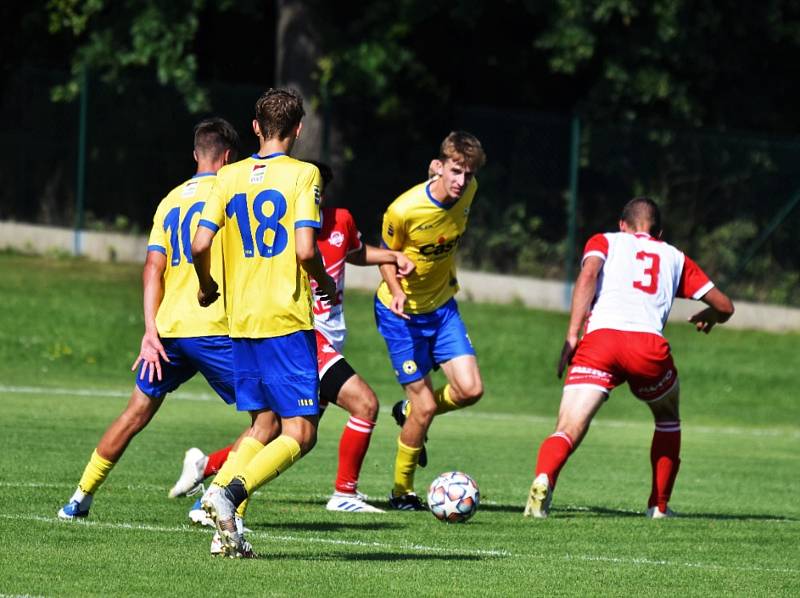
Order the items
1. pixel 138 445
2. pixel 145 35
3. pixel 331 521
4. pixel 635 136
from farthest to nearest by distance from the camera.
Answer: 1. pixel 145 35
2. pixel 635 136
3. pixel 138 445
4. pixel 331 521

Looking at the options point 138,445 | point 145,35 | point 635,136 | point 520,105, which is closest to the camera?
point 138,445

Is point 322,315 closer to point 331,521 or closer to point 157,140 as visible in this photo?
point 331,521

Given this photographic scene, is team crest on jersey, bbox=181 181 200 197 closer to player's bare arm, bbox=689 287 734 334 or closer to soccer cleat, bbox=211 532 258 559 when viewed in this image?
soccer cleat, bbox=211 532 258 559

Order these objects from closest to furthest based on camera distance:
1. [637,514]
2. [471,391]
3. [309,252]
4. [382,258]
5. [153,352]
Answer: [309,252], [153,352], [382,258], [637,514], [471,391]

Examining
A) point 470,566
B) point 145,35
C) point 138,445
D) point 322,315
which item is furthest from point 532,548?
point 145,35

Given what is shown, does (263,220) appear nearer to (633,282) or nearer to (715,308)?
(633,282)

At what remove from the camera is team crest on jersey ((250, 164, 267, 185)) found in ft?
25.0

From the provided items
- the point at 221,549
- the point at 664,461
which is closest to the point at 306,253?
the point at 221,549

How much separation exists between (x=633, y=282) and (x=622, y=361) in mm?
485

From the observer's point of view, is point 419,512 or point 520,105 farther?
point 520,105

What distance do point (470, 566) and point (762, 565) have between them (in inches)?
62.2

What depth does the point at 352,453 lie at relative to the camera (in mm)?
10008

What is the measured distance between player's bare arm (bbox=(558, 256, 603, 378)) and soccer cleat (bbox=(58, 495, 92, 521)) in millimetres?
2888

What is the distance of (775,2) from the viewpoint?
88.0 ft
